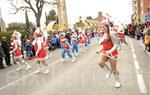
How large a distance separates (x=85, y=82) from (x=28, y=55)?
44.1 ft

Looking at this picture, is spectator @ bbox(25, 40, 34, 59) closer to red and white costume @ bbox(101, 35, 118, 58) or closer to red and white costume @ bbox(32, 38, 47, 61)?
red and white costume @ bbox(32, 38, 47, 61)

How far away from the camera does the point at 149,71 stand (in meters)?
12.1

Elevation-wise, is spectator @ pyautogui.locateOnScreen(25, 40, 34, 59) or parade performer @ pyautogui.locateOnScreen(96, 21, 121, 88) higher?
parade performer @ pyautogui.locateOnScreen(96, 21, 121, 88)

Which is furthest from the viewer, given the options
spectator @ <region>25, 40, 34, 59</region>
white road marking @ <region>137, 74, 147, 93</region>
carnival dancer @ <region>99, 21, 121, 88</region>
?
spectator @ <region>25, 40, 34, 59</region>

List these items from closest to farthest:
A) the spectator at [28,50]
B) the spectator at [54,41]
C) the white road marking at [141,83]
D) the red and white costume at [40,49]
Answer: the white road marking at [141,83]
the red and white costume at [40,49]
the spectator at [28,50]
the spectator at [54,41]

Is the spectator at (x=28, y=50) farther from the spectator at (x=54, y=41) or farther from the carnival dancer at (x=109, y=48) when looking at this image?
the carnival dancer at (x=109, y=48)

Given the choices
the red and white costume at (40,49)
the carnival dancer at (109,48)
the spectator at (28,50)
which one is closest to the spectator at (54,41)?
the spectator at (28,50)

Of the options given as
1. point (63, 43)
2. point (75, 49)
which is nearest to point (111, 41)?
point (63, 43)

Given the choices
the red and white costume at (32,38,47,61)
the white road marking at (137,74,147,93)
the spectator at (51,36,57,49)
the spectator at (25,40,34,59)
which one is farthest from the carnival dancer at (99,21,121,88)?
the spectator at (51,36,57,49)

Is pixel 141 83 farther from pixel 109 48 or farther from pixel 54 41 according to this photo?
pixel 54 41

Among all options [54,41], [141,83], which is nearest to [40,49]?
[141,83]

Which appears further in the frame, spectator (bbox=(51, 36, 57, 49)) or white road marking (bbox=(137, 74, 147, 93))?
spectator (bbox=(51, 36, 57, 49))

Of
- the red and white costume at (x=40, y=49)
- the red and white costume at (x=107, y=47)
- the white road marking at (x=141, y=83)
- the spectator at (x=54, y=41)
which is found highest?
the red and white costume at (x=107, y=47)

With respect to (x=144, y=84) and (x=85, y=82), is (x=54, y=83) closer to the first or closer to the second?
(x=85, y=82)
